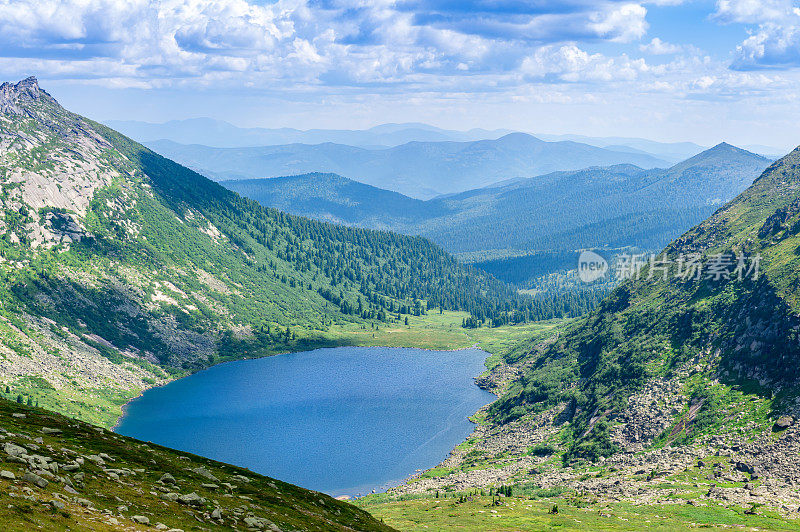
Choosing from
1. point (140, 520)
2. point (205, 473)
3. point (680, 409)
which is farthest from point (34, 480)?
point (680, 409)

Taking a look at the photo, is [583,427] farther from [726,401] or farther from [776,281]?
[776,281]

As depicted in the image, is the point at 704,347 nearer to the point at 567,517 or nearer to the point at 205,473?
the point at 567,517

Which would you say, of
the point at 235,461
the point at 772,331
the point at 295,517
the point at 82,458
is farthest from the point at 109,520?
the point at 235,461

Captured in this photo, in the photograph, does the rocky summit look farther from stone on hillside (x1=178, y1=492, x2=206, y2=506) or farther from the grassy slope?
stone on hillside (x1=178, y1=492, x2=206, y2=506)

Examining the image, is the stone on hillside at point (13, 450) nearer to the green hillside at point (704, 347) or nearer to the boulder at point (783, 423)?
the boulder at point (783, 423)

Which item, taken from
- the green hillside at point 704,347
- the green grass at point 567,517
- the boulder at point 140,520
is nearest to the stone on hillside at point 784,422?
the green hillside at point 704,347

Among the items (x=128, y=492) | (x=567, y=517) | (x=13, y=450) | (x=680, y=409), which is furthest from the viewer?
(x=680, y=409)

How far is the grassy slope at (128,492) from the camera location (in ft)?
122

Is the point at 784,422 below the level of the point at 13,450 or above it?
below

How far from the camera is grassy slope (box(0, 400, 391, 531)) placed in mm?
37312

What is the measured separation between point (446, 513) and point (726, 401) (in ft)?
194

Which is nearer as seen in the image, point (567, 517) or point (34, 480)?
point (34, 480)

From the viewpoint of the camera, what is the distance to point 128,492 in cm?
4516

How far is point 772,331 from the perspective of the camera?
133000 mm
